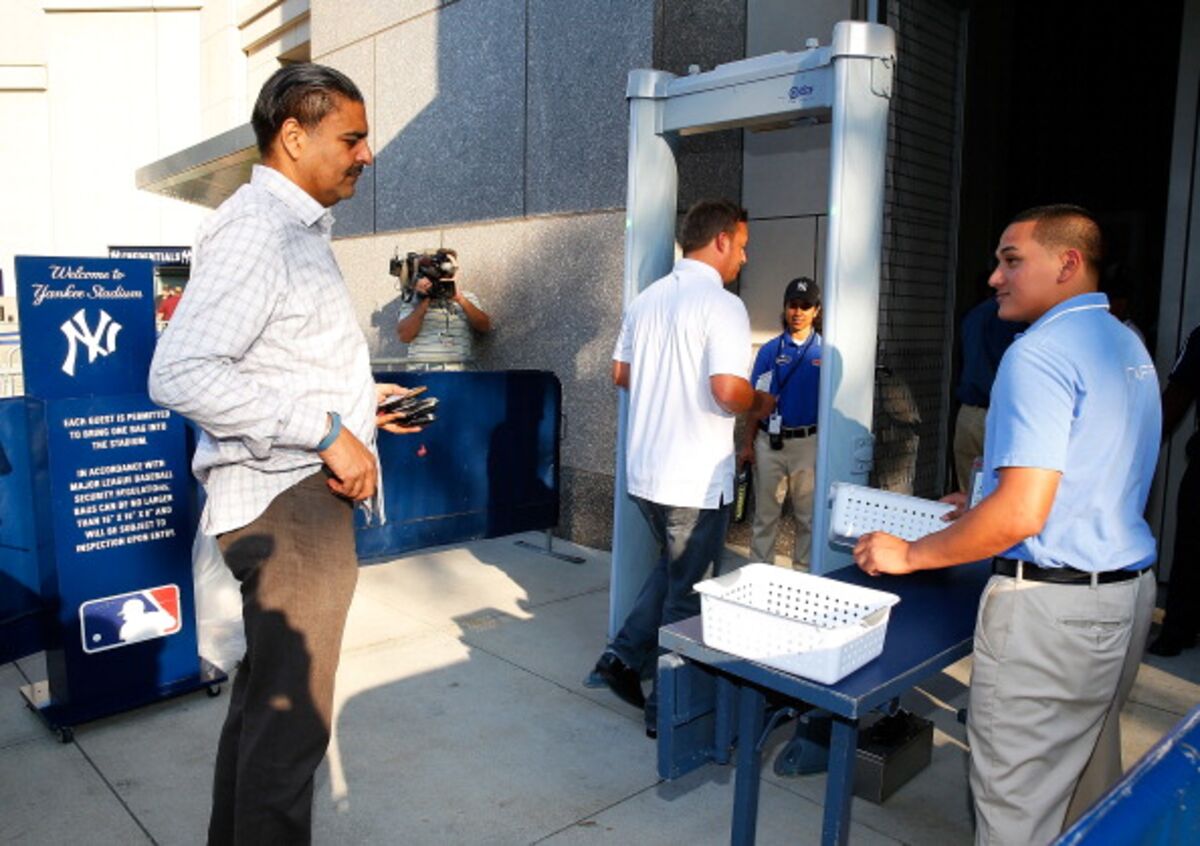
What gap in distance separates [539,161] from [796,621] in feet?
18.3

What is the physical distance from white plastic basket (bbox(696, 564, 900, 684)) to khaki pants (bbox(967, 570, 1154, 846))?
291mm

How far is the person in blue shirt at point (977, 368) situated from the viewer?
507 centimetres

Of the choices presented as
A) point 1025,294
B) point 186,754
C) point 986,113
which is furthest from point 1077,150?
point 186,754

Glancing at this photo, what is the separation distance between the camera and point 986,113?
20.2ft

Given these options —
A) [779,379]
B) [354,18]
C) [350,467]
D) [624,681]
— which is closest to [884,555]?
[350,467]

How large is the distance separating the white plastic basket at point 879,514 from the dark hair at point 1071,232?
88 centimetres

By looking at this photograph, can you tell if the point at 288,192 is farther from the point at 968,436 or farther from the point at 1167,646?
the point at 1167,646

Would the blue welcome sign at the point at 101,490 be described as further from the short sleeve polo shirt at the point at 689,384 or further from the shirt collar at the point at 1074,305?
the shirt collar at the point at 1074,305

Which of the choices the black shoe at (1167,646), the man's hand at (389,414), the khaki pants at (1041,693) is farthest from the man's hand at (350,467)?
the black shoe at (1167,646)

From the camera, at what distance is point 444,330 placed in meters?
6.98

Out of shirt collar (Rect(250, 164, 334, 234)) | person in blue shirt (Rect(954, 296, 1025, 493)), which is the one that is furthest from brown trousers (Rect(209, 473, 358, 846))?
person in blue shirt (Rect(954, 296, 1025, 493))

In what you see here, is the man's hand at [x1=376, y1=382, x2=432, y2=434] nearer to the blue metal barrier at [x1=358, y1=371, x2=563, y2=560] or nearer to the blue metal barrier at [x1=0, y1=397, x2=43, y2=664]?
the blue metal barrier at [x1=0, y1=397, x2=43, y2=664]

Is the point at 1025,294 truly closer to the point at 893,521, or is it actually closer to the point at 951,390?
the point at 893,521

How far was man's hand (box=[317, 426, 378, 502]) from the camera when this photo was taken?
6.43ft
